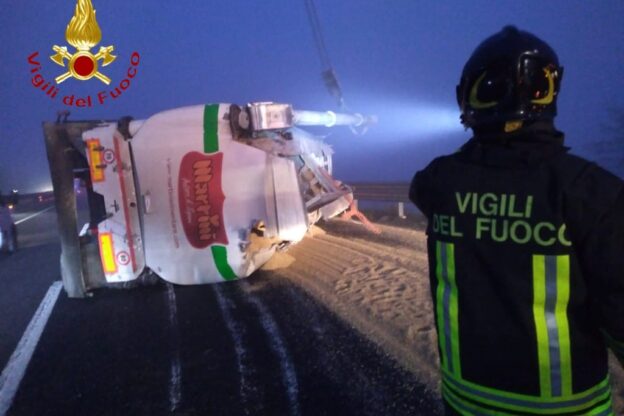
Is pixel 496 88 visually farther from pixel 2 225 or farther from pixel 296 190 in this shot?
pixel 2 225

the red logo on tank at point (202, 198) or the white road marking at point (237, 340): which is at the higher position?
the red logo on tank at point (202, 198)

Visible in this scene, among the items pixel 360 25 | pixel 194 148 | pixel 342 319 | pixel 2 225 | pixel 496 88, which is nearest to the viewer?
pixel 496 88

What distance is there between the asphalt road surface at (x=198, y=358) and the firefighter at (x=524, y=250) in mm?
1805

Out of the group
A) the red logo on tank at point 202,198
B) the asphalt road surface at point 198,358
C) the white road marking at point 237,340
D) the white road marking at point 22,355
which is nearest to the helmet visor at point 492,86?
the asphalt road surface at point 198,358

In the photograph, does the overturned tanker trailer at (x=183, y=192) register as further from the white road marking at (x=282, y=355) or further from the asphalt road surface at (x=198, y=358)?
the white road marking at (x=282, y=355)

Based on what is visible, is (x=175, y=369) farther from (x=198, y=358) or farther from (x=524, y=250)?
(x=524, y=250)

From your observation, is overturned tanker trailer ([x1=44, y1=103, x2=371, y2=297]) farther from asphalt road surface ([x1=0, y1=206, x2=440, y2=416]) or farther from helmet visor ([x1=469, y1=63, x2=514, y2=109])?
helmet visor ([x1=469, y1=63, x2=514, y2=109])

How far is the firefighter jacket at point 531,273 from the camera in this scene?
1163 millimetres

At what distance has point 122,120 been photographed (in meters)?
5.39

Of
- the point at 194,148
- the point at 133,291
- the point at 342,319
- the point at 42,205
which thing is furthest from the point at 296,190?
the point at 42,205

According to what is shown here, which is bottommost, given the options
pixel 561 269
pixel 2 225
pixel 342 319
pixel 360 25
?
pixel 342 319

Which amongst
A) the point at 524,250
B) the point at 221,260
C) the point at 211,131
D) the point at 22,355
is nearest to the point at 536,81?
the point at 524,250

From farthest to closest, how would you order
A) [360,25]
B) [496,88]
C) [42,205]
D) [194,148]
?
[360,25], [42,205], [194,148], [496,88]

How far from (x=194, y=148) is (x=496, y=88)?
419 centimetres
